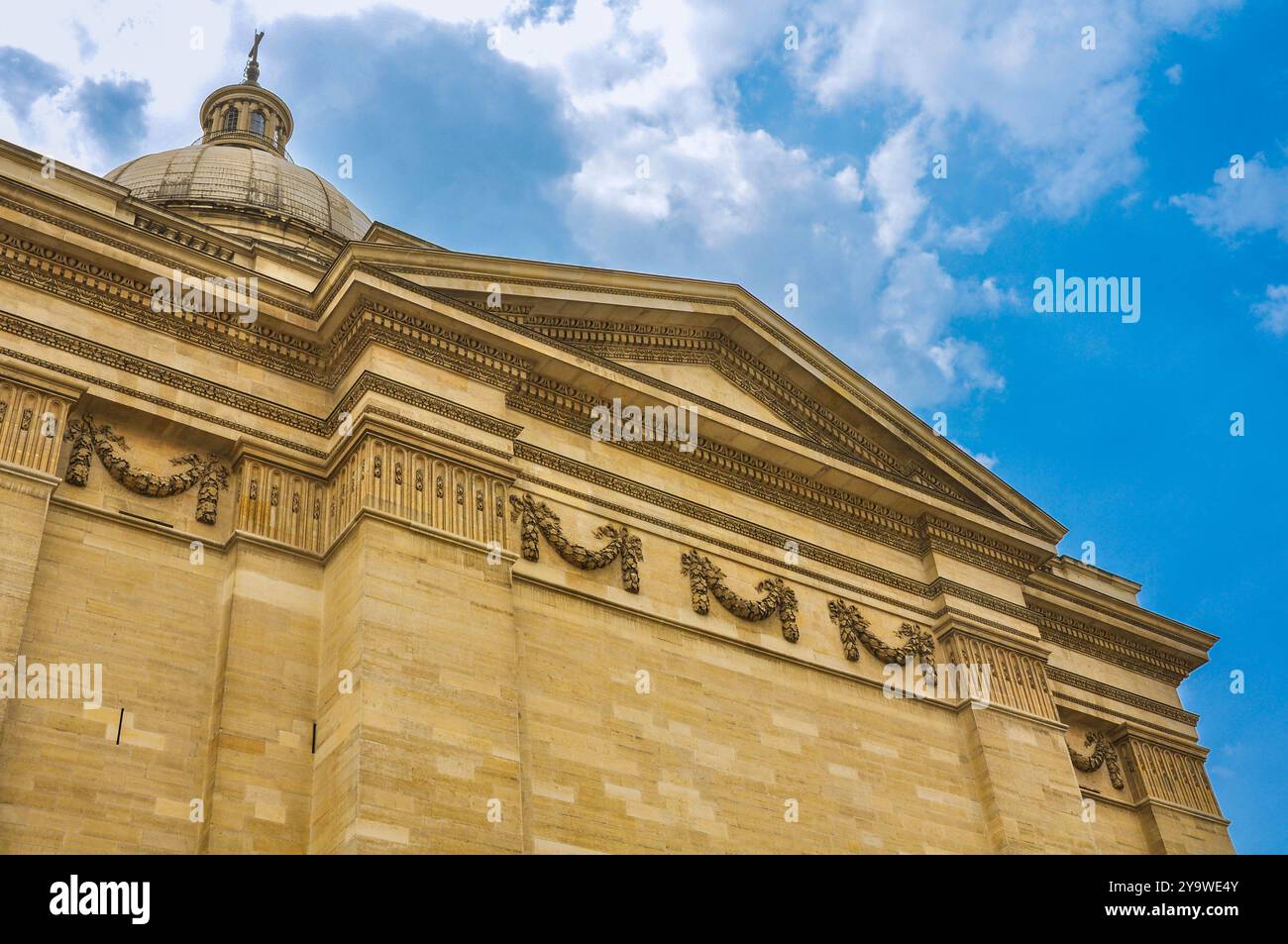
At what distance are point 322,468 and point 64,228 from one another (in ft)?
14.7

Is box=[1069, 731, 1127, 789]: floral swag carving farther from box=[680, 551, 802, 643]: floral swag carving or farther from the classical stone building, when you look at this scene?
box=[680, 551, 802, 643]: floral swag carving

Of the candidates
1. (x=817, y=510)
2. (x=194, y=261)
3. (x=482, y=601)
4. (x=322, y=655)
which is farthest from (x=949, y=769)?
(x=194, y=261)

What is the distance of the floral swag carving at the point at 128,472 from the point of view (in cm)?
1858

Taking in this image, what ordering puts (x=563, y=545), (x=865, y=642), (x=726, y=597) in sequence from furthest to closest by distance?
(x=865, y=642) → (x=726, y=597) → (x=563, y=545)

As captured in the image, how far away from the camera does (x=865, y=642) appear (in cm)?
2402

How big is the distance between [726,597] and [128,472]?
8.64 metres

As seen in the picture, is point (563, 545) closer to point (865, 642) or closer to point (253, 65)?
point (865, 642)

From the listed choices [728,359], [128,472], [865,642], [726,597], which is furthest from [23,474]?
[865,642]

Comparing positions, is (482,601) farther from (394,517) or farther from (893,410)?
(893,410)

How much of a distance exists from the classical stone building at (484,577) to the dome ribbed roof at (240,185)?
53.9 feet

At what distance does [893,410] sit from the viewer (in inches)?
1069

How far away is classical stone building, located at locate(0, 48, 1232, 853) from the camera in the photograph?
17.2 metres

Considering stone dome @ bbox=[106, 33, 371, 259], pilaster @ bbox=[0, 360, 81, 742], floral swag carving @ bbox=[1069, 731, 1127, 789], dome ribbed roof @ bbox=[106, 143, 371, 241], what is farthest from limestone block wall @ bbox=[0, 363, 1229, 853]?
dome ribbed roof @ bbox=[106, 143, 371, 241]

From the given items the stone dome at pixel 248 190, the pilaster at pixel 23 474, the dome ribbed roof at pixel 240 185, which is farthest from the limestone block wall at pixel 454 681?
the dome ribbed roof at pixel 240 185
